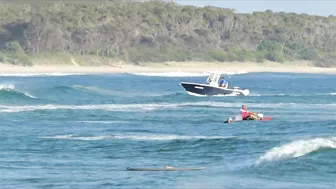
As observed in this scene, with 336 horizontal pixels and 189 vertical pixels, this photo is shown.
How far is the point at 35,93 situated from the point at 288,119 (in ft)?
87.8

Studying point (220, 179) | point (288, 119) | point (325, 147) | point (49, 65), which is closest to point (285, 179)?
point (220, 179)

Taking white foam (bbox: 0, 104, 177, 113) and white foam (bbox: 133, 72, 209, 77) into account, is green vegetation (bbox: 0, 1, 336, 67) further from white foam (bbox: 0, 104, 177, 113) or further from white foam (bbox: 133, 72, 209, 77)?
white foam (bbox: 0, 104, 177, 113)

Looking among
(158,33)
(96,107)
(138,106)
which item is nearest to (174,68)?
(158,33)

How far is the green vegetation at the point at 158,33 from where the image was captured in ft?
468

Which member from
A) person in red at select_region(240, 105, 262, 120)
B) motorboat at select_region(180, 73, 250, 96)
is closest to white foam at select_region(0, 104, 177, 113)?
motorboat at select_region(180, 73, 250, 96)

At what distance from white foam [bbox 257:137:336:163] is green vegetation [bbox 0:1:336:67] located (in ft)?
314

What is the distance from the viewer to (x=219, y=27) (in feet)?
559

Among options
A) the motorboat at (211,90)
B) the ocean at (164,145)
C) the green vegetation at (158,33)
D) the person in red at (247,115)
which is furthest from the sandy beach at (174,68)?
the person in red at (247,115)

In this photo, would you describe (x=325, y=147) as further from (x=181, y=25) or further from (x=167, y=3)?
(x=167, y=3)

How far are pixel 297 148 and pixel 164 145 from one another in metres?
4.70

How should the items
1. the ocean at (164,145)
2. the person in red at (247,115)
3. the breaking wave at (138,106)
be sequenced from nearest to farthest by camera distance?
the ocean at (164,145) < the person in red at (247,115) < the breaking wave at (138,106)

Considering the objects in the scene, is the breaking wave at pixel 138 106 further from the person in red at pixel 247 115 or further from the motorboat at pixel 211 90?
the person in red at pixel 247 115

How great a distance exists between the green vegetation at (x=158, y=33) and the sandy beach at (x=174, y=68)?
85.8 inches

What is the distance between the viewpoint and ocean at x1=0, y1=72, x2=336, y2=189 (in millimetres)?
26828
